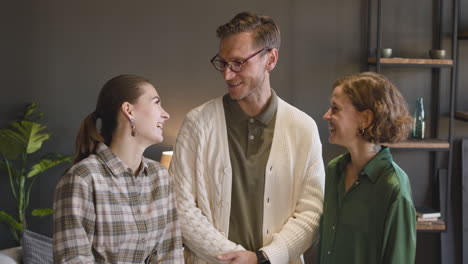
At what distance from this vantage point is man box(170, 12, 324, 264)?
7.14 feet

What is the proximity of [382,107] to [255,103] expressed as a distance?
563 millimetres

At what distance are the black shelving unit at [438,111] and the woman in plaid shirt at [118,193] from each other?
2232 millimetres

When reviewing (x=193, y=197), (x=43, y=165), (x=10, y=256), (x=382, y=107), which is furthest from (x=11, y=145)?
(x=382, y=107)

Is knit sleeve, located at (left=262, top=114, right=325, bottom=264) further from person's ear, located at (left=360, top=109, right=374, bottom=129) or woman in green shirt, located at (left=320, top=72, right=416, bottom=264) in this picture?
person's ear, located at (left=360, top=109, right=374, bottom=129)

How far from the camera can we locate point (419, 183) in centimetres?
418

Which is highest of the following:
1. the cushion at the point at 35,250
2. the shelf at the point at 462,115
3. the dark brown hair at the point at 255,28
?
the dark brown hair at the point at 255,28

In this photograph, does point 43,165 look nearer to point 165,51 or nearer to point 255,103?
point 165,51

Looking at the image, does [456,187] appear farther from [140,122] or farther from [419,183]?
[140,122]

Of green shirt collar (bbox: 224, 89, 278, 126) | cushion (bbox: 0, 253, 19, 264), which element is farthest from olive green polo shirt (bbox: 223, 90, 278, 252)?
cushion (bbox: 0, 253, 19, 264)

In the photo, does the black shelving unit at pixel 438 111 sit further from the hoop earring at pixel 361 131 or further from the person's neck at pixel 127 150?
the person's neck at pixel 127 150

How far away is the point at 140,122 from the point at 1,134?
224 centimetres

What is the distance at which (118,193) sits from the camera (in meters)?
1.85

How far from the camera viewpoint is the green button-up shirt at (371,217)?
181 cm

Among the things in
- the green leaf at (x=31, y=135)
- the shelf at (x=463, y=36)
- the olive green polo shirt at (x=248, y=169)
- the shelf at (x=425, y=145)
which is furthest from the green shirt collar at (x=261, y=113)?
the shelf at (x=463, y=36)
